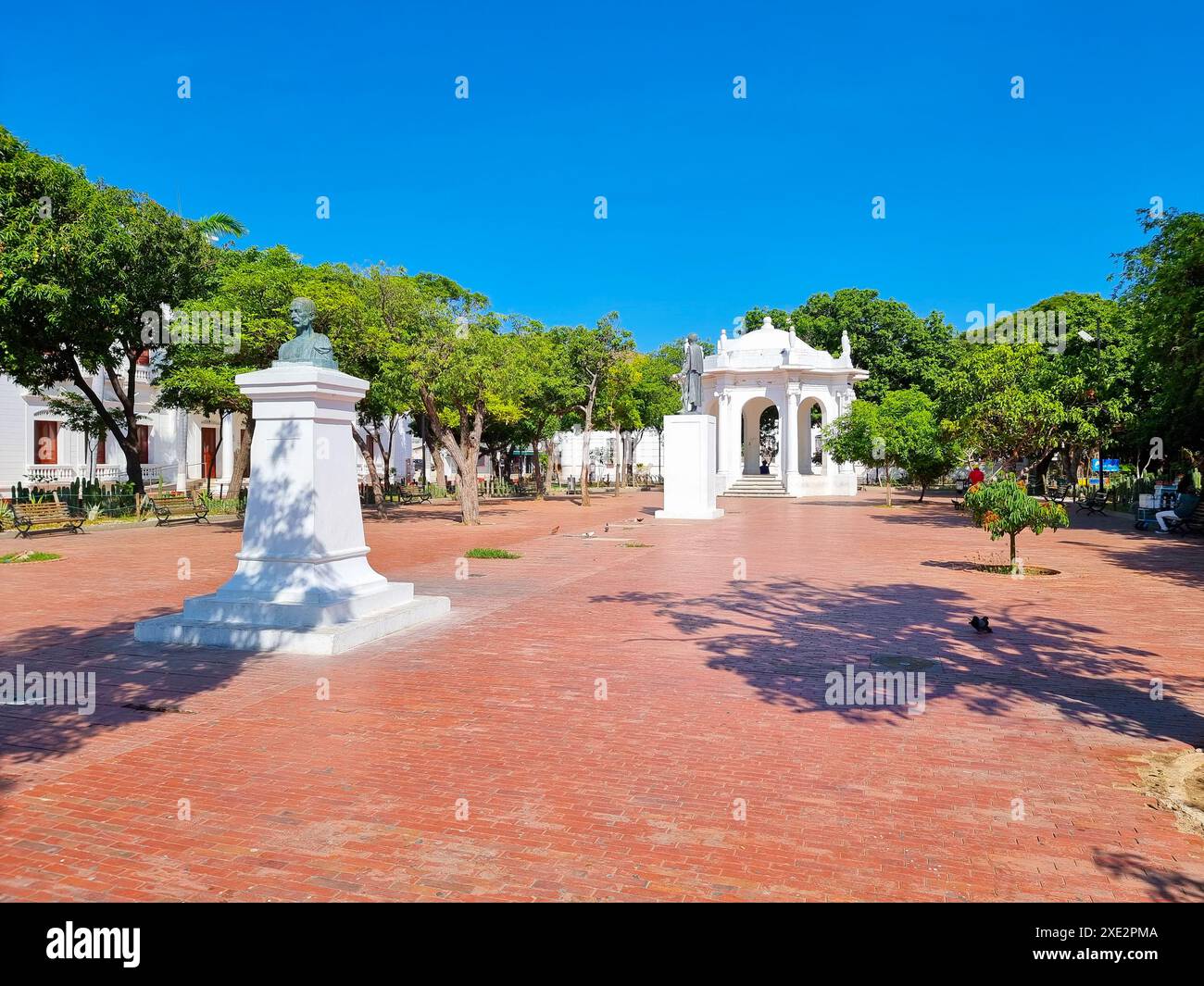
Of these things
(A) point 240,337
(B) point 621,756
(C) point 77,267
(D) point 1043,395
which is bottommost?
(B) point 621,756

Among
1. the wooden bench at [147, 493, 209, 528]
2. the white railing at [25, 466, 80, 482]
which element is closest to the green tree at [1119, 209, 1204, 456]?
the wooden bench at [147, 493, 209, 528]

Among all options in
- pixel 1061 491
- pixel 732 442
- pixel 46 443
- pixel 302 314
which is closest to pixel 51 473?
pixel 46 443

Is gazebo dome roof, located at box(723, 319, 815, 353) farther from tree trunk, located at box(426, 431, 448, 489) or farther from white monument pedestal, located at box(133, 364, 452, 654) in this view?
white monument pedestal, located at box(133, 364, 452, 654)

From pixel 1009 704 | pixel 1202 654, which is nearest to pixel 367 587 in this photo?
pixel 1009 704

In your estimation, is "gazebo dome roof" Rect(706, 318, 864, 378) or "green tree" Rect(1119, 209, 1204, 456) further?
"gazebo dome roof" Rect(706, 318, 864, 378)

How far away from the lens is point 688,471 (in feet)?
91.8

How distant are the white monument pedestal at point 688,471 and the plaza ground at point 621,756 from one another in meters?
16.0

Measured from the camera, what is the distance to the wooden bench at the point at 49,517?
20.9 metres

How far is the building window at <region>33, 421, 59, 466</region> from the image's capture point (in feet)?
113

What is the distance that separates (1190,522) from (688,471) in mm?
13606

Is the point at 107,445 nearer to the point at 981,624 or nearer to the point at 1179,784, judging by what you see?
the point at 981,624

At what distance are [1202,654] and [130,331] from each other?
2596 centimetres

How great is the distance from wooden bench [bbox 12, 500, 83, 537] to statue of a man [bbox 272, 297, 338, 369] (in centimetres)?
1500

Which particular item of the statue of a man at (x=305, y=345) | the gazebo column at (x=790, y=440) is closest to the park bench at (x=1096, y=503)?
the gazebo column at (x=790, y=440)
